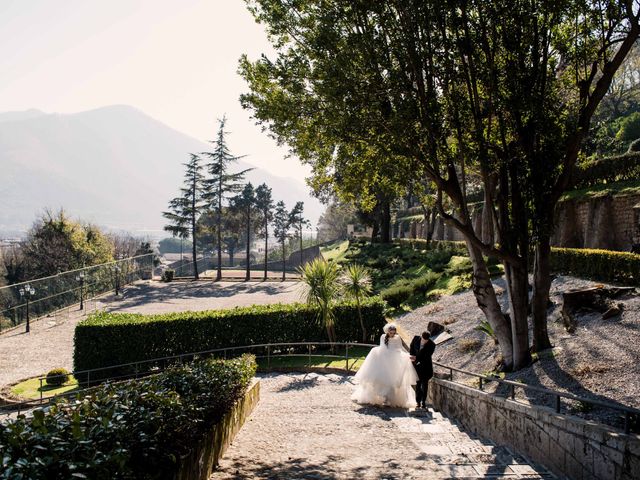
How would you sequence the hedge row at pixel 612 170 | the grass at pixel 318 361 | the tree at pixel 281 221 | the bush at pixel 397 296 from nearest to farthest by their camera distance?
the grass at pixel 318 361
the hedge row at pixel 612 170
the bush at pixel 397 296
the tree at pixel 281 221

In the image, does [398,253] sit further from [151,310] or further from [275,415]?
[275,415]

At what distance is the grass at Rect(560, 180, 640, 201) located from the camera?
72.1 feet

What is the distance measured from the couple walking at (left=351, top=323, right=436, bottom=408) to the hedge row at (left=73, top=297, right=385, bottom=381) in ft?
29.2

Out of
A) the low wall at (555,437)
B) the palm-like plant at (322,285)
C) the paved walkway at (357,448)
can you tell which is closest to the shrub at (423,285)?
the palm-like plant at (322,285)

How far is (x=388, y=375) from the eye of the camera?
12203mm

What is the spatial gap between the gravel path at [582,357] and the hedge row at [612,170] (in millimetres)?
9484

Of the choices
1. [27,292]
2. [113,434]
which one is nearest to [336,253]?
[27,292]

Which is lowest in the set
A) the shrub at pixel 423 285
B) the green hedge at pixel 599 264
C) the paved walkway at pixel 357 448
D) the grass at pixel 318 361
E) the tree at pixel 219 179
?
the grass at pixel 318 361

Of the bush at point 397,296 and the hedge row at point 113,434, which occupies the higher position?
the hedge row at point 113,434

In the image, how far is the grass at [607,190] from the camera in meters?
22.0

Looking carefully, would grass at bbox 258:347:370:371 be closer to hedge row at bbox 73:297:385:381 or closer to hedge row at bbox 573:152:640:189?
hedge row at bbox 73:297:385:381

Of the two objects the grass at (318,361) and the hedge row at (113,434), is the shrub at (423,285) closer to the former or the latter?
the grass at (318,361)

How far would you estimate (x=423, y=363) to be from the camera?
39.7ft

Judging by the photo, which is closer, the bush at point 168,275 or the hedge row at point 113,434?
the hedge row at point 113,434
